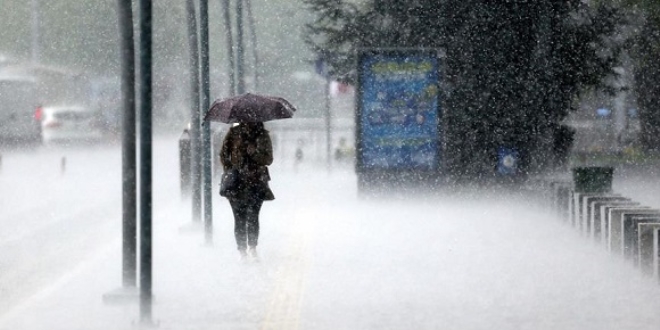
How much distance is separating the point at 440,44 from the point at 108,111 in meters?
41.6

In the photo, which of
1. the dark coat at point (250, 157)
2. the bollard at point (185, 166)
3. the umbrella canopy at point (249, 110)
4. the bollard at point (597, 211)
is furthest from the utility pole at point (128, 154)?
the bollard at point (185, 166)

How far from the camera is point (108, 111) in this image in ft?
225

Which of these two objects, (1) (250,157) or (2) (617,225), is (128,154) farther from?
(2) (617,225)

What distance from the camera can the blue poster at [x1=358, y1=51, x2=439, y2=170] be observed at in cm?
2578

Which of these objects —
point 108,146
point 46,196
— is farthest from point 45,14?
point 46,196

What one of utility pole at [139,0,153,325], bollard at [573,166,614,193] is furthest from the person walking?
bollard at [573,166,614,193]

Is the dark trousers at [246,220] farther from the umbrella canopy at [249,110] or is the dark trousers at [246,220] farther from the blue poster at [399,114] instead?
the blue poster at [399,114]

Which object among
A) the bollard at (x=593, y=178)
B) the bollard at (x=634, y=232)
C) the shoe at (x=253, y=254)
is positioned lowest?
the shoe at (x=253, y=254)

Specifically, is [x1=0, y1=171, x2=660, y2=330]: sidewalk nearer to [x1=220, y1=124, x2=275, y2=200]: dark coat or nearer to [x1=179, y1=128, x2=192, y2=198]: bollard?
[x1=220, y1=124, x2=275, y2=200]: dark coat

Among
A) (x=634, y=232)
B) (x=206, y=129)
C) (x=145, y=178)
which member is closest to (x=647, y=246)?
(x=634, y=232)

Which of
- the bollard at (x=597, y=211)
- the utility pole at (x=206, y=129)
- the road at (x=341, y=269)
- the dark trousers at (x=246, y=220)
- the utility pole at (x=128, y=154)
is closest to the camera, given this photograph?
the road at (x=341, y=269)

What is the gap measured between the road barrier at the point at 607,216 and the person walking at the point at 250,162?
360 centimetres

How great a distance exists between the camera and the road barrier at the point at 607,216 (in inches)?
588

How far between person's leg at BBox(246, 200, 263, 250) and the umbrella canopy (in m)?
0.86
